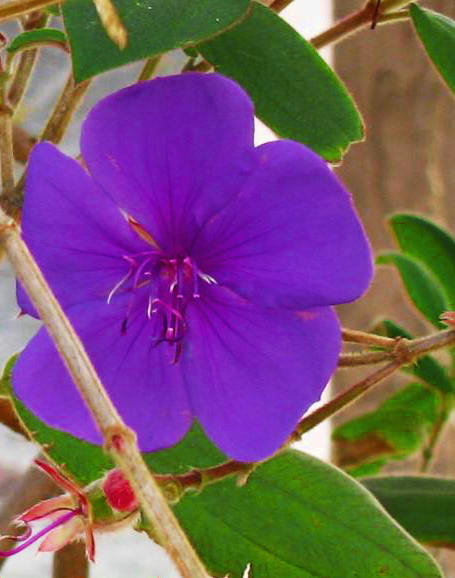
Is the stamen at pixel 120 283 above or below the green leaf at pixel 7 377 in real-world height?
above

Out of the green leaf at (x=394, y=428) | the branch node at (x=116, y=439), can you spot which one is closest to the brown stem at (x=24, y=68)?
the branch node at (x=116, y=439)

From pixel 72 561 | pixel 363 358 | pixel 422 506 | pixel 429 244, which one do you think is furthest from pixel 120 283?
pixel 429 244

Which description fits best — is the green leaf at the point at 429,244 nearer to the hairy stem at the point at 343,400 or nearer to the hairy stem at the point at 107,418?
the hairy stem at the point at 343,400

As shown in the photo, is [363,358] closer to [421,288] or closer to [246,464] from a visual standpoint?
[246,464]

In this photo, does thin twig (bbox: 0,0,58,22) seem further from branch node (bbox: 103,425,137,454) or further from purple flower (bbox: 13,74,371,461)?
branch node (bbox: 103,425,137,454)

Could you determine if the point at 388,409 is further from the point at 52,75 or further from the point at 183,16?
the point at 183,16

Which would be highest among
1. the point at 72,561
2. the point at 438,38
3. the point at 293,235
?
the point at 438,38

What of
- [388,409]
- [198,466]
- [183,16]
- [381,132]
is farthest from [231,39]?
[381,132]
